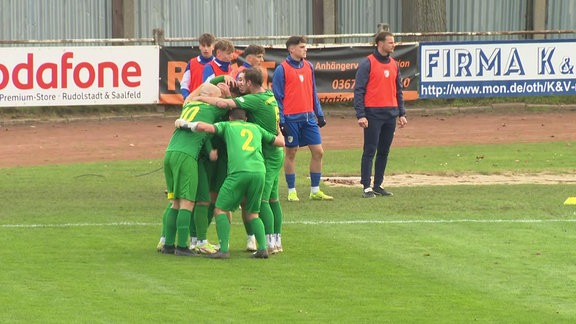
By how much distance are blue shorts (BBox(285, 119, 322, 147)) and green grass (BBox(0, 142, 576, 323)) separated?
758 millimetres

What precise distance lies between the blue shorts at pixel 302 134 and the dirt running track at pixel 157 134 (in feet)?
19.9

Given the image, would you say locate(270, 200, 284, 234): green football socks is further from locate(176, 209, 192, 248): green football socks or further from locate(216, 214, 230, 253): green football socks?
locate(176, 209, 192, 248): green football socks

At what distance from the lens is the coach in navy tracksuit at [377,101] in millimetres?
16938

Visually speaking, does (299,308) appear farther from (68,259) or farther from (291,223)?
(291,223)

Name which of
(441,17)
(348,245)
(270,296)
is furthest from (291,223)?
(441,17)

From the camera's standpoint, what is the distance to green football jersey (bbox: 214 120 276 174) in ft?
40.1

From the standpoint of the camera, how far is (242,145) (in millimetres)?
12266

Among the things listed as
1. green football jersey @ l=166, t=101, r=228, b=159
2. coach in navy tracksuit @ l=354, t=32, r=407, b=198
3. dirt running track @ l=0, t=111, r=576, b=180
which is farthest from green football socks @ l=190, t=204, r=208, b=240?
dirt running track @ l=0, t=111, r=576, b=180

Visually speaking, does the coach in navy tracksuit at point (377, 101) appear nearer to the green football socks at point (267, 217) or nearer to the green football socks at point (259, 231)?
the green football socks at point (267, 217)

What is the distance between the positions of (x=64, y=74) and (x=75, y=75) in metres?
0.21

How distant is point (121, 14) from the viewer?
108 ft

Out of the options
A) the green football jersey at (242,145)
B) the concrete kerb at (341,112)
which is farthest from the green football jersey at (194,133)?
the concrete kerb at (341,112)

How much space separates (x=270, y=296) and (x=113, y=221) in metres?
4.77

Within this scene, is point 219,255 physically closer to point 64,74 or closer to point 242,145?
point 242,145
